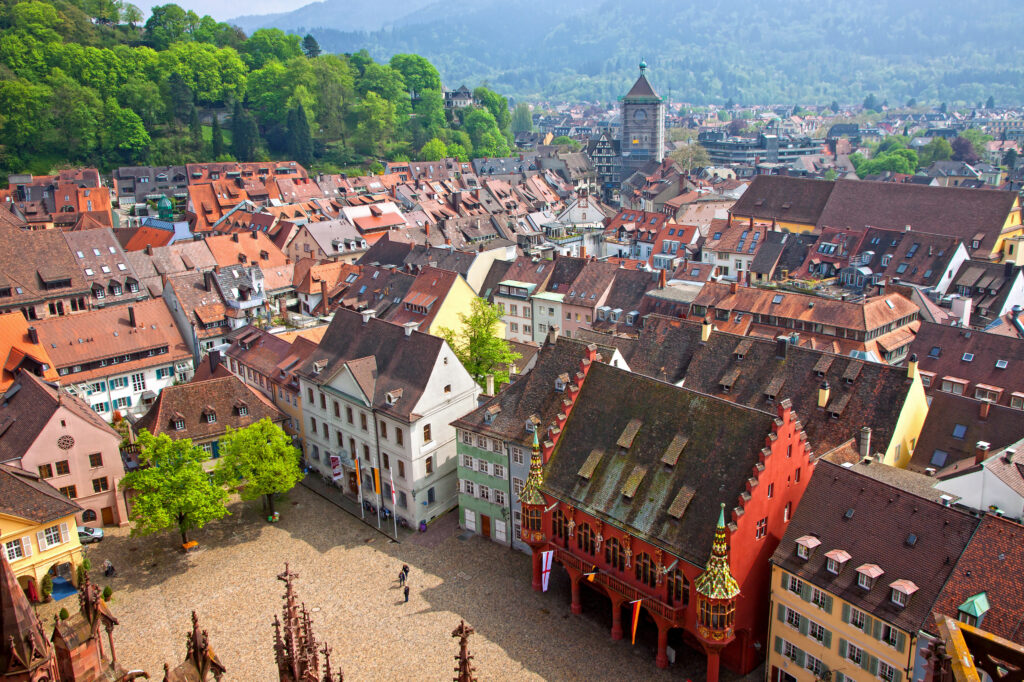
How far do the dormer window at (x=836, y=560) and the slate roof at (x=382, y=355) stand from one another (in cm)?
2737

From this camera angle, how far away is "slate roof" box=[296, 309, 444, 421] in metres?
56.8

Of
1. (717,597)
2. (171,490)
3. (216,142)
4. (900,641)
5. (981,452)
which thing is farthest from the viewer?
(216,142)

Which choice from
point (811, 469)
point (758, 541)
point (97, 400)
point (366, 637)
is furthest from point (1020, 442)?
point (97, 400)

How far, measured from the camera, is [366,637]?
149 feet

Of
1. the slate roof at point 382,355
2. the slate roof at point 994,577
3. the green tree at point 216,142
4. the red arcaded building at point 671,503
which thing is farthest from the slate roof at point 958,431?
the green tree at point 216,142

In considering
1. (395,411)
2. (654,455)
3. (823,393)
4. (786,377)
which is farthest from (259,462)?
(823,393)

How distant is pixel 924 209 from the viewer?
103688mm

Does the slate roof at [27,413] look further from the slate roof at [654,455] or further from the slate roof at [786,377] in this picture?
the slate roof at [786,377]

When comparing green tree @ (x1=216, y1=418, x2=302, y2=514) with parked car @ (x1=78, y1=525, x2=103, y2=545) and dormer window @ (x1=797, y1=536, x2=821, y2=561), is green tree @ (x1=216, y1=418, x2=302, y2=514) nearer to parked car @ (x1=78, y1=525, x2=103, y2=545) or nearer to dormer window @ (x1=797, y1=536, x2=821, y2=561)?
parked car @ (x1=78, y1=525, x2=103, y2=545)

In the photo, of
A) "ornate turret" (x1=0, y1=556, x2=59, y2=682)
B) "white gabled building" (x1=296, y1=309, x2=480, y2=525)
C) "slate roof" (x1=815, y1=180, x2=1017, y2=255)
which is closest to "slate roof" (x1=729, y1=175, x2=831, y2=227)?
"slate roof" (x1=815, y1=180, x2=1017, y2=255)

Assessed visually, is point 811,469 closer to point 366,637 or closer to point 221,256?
point 366,637

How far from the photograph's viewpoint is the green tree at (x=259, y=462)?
5578cm

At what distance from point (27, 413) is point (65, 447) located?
12.5 feet

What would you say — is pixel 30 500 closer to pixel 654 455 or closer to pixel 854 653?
pixel 654 455
